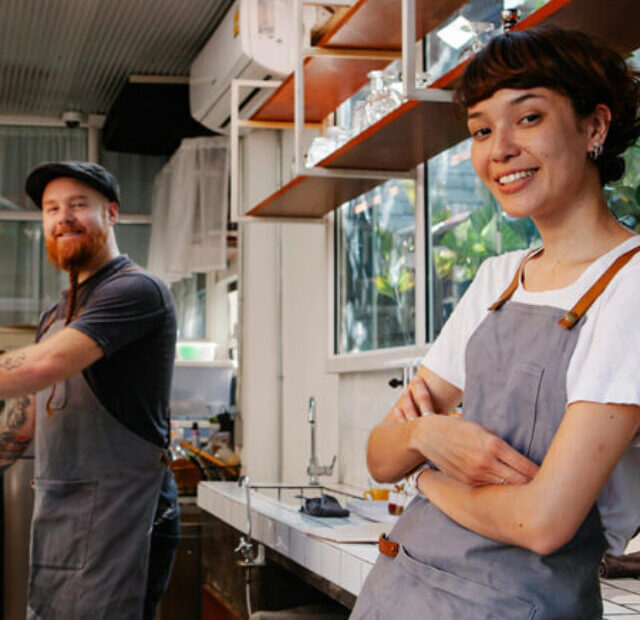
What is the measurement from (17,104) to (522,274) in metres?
6.39

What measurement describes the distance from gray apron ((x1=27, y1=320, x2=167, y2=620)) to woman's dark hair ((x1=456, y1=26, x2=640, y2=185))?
165 centimetres

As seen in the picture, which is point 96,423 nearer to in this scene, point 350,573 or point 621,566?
point 350,573

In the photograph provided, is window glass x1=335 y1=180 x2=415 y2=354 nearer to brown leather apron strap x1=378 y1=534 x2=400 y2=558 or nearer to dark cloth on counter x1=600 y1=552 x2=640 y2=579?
dark cloth on counter x1=600 y1=552 x2=640 y2=579

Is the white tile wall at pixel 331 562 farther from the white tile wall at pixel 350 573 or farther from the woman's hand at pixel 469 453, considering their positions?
the woman's hand at pixel 469 453

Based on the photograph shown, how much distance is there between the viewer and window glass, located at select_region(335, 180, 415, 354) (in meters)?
3.62

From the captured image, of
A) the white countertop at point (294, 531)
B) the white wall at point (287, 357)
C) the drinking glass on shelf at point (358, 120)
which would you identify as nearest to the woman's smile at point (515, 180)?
the white countertop at point (294, 531)

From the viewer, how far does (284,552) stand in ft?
9.25

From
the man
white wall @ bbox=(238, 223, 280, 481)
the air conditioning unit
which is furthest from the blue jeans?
white wall @ bbox=(238, 223, 280, 481)

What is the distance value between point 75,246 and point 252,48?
6.98ft

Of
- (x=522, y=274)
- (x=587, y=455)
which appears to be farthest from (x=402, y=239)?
(x=587, y=455)

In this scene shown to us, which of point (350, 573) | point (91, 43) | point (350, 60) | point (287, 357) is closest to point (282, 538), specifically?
point (350, 573)

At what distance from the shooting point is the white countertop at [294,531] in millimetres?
2322

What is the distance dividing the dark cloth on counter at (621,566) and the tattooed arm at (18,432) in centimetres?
161

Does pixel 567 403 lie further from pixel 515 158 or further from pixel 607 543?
pixel 515 158
